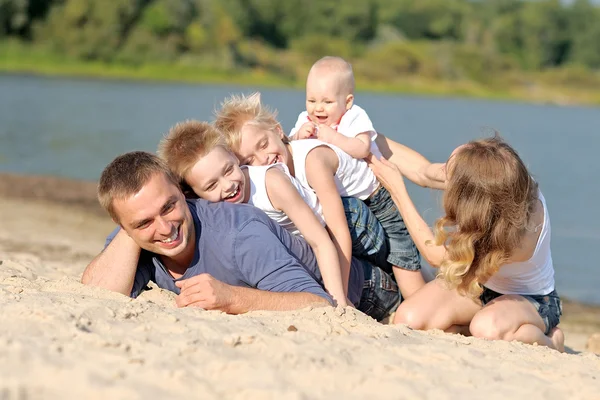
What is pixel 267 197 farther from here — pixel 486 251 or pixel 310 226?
pixel 486 251

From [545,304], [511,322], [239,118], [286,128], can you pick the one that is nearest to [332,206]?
[239,118]

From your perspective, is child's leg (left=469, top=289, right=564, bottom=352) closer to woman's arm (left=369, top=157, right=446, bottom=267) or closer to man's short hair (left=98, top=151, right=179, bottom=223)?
woman's arm (left=369, top=157, right=446, bottom=267)

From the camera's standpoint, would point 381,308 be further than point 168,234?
Yes

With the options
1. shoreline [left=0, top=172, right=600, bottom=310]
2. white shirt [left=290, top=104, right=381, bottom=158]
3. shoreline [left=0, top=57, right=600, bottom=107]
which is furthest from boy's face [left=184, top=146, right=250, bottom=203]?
shoreline [left=0, top=57, right=600, bottom=107]

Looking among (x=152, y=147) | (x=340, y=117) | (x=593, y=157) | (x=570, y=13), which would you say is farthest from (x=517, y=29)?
(x=340, y=117)

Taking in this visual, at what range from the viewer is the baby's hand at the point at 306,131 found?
5477mm

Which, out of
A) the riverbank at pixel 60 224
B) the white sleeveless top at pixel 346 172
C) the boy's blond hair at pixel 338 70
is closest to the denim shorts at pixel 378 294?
the white sleeveless top at pixel 346 172

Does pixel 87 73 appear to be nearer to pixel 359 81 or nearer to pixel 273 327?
pixel 359 81

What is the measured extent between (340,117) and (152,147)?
Result: 42.0 feet

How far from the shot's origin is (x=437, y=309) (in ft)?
17.0

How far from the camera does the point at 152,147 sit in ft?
59.0

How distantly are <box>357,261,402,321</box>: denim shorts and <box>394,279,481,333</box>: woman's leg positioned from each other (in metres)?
0.14

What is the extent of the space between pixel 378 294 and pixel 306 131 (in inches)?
41.8

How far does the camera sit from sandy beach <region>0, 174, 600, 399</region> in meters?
3.20
